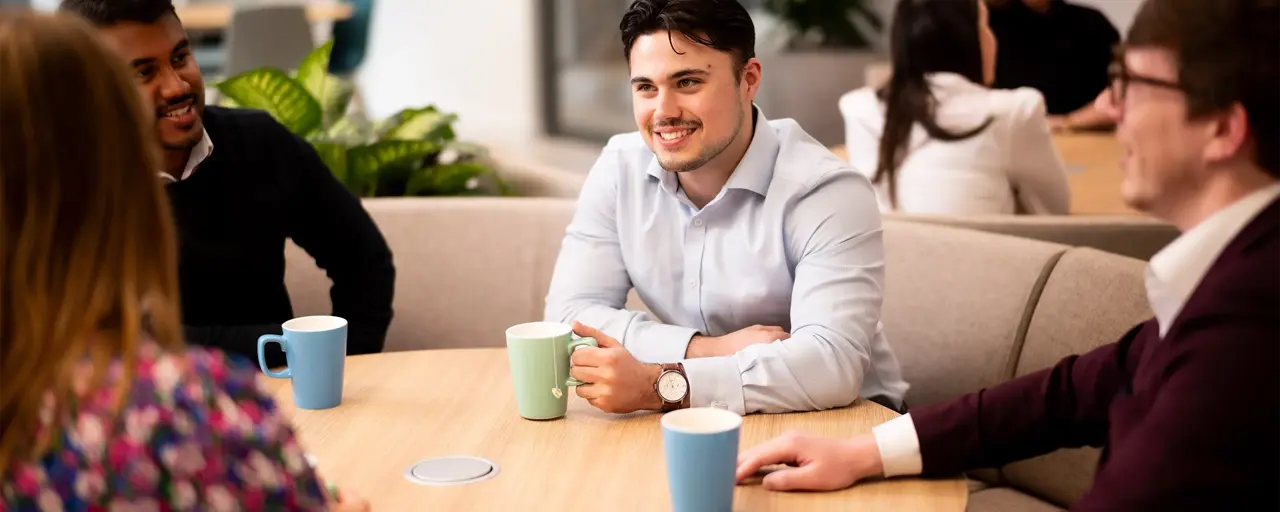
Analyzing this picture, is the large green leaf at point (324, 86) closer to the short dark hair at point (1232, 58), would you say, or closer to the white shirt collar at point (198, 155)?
the white shirt collar at point (198, 155)

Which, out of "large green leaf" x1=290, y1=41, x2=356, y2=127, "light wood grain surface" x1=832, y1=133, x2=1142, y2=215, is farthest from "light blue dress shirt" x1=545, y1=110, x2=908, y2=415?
"large green leaf" x1=290, y1=41, x2=356, y2=127

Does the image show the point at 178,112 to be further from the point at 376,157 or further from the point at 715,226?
the point at 376,157

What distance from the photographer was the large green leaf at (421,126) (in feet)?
10.2

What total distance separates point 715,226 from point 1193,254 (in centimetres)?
95

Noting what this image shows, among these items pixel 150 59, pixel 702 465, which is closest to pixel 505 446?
pixel 702 465

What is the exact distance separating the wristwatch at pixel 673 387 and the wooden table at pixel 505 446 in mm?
35

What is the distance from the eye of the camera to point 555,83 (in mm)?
7805

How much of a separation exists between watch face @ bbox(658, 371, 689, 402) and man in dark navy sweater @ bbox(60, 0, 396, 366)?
64 cm

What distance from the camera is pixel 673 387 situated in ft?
4.90

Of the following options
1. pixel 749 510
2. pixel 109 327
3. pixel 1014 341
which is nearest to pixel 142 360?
pixel 109 327

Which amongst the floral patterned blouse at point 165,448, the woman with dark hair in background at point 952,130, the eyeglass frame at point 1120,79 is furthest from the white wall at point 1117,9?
the floral patterned blouse at point 165,448

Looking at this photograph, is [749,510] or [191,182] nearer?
[749,510]

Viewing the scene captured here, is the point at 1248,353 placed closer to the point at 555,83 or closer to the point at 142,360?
the point at 142,360

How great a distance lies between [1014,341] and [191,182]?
1.42m
